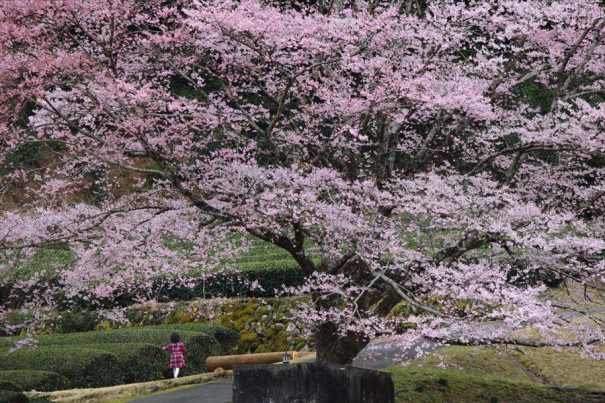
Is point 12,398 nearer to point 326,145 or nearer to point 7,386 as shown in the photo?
point 7,386

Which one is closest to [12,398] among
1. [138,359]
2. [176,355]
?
[138,359]

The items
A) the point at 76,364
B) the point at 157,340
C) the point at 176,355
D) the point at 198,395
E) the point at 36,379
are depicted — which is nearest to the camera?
the point at 36,379

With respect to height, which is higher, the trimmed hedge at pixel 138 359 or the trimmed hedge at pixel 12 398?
the trimmed hedge at pixel 12 398

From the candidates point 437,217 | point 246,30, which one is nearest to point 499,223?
point 437,217

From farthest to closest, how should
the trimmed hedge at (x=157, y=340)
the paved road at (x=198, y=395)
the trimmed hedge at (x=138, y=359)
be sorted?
the trimmed hedge at (x=157, y=340) → the trimmed hedge at (x=138, y=359) → the paved road at (x=198, y=395)

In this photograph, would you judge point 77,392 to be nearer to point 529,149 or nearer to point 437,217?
point 437,217

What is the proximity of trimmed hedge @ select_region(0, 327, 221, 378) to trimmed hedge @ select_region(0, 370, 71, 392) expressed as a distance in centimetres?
290

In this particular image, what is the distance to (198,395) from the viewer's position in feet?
34.9

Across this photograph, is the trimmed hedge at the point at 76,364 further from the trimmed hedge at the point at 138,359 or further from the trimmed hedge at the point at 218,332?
the trimmed hedge at the point at 218,332

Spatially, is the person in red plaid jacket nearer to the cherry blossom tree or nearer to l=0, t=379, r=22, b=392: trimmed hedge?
the cherry blossom tree

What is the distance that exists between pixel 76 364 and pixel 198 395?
2.37 meters

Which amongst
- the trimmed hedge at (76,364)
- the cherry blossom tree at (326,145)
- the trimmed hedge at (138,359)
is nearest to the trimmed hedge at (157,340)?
the trimmed hedge at (138,359)

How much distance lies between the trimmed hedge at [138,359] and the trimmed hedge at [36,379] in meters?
1.30

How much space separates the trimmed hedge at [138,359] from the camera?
482 inches
